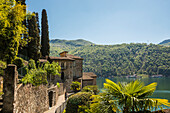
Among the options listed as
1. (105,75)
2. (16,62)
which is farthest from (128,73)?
(16,62)

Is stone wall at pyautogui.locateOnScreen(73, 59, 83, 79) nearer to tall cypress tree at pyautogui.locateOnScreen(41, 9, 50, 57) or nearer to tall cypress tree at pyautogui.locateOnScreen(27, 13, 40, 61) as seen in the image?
tall cypress tree at pyautogui.locateOnScreen(41, 9, 50, 57)

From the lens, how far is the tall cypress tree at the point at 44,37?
3912 centimetres

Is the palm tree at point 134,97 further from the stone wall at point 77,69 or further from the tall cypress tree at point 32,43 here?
the stone wall at point 77,69

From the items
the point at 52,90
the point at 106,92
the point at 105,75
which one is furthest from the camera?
the point at 105,75

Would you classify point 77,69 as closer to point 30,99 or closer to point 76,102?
point 76,102

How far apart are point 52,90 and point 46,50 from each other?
53.3ft

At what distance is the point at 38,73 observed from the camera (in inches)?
629

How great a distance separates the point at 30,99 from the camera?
1392 cm

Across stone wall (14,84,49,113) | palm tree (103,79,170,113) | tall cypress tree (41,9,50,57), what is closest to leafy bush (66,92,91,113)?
stone wall (14,84,49,113)

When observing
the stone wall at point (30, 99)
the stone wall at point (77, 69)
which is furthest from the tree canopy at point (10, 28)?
the stone wall at point (77, 69)

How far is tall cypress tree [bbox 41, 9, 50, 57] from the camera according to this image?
3912cm

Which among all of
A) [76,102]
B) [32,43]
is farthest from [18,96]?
[32,43]

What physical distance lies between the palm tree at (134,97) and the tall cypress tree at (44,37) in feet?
117

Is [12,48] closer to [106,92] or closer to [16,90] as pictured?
[16,90]
